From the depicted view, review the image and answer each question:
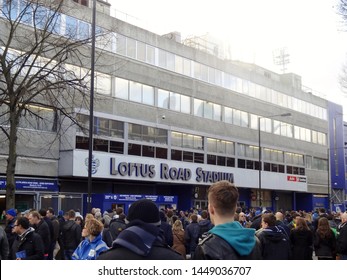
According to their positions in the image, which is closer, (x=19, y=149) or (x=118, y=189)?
(x=19, y=149)

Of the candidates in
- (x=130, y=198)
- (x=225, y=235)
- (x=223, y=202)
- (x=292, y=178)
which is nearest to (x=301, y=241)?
(x=223, y=202)

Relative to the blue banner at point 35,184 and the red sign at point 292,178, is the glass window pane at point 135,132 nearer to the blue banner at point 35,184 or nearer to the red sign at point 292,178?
the blue banner at point 35,184

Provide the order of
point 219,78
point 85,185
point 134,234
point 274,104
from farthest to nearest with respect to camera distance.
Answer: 1. point 274,104
2. point 219,78
3. point 85,185
4. point 134,234

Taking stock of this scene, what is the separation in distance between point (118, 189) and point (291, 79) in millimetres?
34631

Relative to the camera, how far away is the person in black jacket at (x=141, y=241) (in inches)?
119

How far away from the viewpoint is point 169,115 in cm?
3869

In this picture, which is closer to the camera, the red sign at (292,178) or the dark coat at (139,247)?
the dark coat at (139,247)

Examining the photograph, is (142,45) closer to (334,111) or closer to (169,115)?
(169,115)

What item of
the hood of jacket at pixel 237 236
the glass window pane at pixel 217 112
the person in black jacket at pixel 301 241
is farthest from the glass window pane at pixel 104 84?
the hood of jacket at pixel 237 236

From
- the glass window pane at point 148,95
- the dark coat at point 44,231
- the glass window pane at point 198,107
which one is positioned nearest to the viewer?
the dark coat at point 44,231

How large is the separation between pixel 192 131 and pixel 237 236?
36.9 metres

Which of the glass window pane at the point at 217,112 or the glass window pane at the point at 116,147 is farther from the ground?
the glass window pane at the point at 217,112

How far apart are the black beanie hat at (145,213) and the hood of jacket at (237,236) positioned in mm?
495

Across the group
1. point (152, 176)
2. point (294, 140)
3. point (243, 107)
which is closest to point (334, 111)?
point (294, 140)
